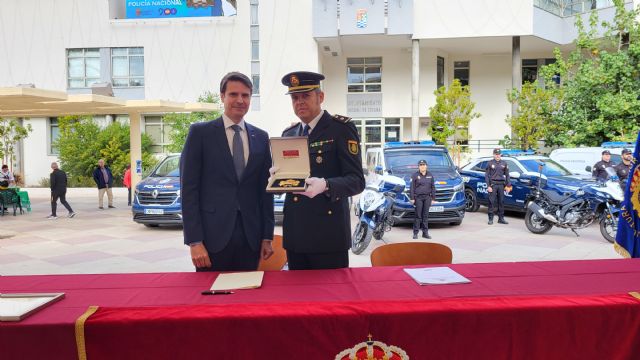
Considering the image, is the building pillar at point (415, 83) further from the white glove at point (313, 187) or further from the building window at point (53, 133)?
the white glove at point (313, 187)

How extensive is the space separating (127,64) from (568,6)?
25.5 meters

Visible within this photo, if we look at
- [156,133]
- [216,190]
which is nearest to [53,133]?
[156,133]

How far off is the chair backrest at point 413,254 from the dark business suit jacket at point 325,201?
425 millimetres

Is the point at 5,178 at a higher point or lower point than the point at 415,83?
lower

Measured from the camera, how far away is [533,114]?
21.2m

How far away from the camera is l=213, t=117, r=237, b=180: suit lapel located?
9.96 ft

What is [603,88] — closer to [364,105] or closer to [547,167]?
[547,167]

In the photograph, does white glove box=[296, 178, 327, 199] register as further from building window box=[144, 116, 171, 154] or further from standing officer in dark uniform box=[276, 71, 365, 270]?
building window box=[144, 116, 171, 154]

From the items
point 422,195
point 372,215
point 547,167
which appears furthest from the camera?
point 547,167

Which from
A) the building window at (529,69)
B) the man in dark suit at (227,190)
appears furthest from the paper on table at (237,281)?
the building window at (529,69)

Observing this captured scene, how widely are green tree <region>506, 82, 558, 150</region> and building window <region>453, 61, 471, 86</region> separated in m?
8.13

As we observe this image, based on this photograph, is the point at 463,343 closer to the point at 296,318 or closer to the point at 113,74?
the point at 296,318

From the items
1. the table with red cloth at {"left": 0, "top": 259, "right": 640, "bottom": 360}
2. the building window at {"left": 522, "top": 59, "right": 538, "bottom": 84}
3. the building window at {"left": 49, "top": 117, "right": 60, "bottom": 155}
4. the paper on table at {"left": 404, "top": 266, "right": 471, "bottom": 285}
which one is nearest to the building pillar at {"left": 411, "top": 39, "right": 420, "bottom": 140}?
the building window at {"left": 522, "top": 59, "right": 538, "bottom": 84}

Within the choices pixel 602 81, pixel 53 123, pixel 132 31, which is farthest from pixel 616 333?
pixel 53 123
